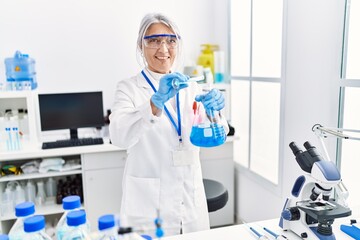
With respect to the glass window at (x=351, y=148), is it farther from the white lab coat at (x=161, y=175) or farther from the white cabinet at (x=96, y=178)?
the white cabinet at (x=96, y=178)

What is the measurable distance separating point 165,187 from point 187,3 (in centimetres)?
221

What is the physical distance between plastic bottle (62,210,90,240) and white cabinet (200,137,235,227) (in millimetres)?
1897

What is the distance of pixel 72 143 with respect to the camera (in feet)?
8.02

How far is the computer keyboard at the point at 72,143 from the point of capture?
Result: 240 centimetres

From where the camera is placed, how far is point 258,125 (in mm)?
2547

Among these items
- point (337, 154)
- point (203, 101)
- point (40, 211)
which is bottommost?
point (40, 211)

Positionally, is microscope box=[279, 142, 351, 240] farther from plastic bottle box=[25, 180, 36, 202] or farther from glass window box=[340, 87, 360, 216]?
plastic bottle box=[25, 180, 36, 202]

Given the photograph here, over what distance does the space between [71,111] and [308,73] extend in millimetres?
1878

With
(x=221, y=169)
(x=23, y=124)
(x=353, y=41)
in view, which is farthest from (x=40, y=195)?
(x=353, y=41)

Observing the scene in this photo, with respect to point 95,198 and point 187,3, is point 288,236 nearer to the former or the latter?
point 95,198

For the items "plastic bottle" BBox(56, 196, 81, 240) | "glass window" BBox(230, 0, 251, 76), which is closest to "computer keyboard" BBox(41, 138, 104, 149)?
"glass window" BBox(230, 0, 251, 76)

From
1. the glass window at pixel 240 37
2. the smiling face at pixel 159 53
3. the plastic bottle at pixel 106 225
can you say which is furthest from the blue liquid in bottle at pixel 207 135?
the glass window at pixel 240 37

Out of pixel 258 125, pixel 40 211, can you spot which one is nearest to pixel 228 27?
pixel 258 125

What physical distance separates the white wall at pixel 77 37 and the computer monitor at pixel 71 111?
262 millimetres
